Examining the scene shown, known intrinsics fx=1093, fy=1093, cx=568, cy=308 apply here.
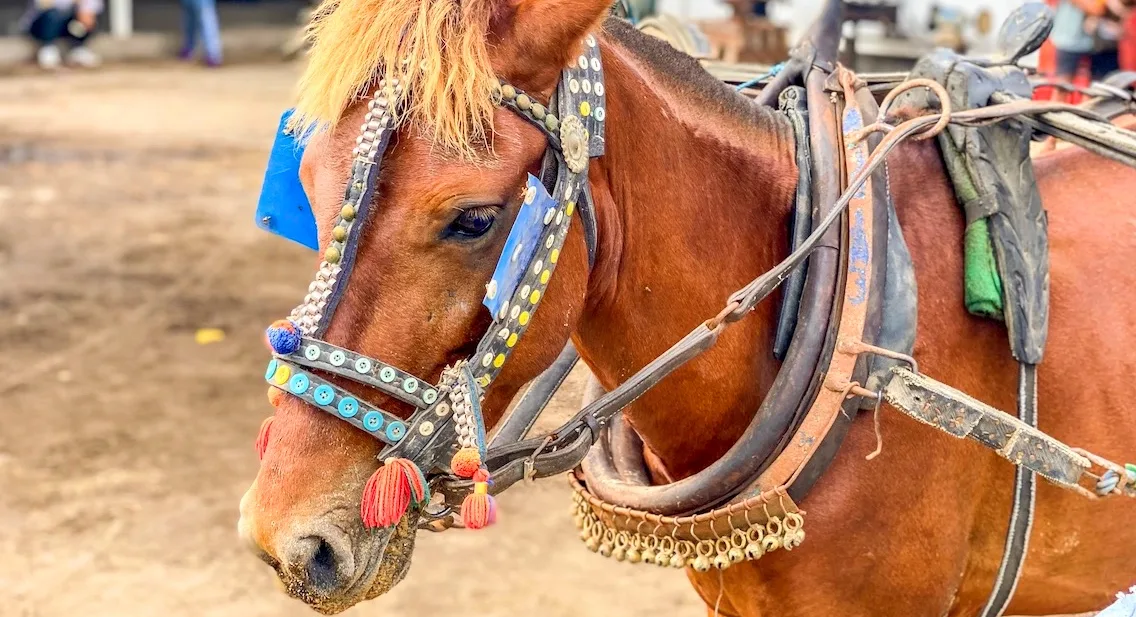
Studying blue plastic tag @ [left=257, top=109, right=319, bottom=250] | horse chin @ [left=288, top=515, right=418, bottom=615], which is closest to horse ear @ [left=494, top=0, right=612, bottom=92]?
blue plastic tag @ [left=257, top=109, right=319, bottom=250]

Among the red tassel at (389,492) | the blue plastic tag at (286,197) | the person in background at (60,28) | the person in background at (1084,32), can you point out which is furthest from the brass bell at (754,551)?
the person in background at (60,28)

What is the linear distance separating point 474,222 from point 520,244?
7 cm

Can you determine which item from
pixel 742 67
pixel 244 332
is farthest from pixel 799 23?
pixel 742 67

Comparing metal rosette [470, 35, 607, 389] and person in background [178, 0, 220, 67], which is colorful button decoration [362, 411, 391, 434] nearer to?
metal rosette [470, 35, 607, 389]

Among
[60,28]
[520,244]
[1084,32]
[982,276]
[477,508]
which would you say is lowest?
[60,28]

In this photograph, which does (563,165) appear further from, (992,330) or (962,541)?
(962,541)

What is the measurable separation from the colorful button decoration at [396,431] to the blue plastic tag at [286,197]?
37cm

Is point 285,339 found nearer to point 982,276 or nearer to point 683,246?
point 683,246

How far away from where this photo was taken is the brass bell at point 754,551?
164 centimetres

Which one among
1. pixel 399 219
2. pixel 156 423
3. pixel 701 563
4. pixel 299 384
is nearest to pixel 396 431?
pixel 299 384

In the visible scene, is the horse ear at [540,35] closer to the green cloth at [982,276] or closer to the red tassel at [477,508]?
the red tassel at [477,508]

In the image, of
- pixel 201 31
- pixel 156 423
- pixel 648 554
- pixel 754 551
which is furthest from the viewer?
pixel 201 31

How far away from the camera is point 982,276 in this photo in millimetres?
1732

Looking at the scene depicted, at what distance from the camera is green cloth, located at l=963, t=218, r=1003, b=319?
5.66 ft
